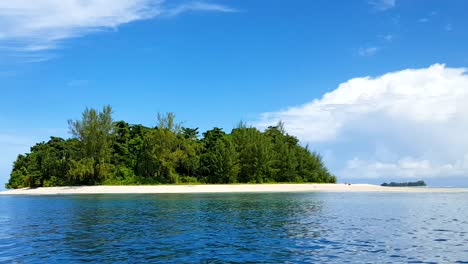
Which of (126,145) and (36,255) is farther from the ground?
(126,145)

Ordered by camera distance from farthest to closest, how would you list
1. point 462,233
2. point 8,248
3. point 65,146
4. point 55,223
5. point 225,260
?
point 65,146
point 55,223
point 462,233
point 8,248
point 225,260

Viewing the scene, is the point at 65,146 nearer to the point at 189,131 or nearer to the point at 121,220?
the point at 189,131

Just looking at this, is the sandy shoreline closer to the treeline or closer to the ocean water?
the treeline

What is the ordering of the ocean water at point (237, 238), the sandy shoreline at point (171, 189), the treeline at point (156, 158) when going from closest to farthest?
the ocean water at point (237, 238) → the sandy shoreline at point (171, 189) → the treeline at point (156, 158)

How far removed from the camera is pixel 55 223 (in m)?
31.1

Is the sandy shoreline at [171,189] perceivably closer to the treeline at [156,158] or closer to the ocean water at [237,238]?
the treeline at [156,158]

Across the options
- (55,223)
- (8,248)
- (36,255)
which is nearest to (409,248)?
(36,255)

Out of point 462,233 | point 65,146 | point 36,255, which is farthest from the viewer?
point 65,146

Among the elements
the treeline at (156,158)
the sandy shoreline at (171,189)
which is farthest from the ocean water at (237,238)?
the treeline at (156,158)

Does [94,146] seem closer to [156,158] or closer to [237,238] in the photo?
[156,158]

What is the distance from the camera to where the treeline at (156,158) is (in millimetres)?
89938

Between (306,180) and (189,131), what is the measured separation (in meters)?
30.7

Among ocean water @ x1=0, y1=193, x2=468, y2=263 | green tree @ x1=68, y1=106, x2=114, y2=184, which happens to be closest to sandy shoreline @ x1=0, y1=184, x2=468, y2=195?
green tree @ x1=68, y1=106, x2=114, y2=184

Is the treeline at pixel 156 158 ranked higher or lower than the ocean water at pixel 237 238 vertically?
higher
